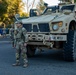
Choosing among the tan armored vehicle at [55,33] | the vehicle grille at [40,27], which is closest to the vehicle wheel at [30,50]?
the tan armored vehicle at [55,33]

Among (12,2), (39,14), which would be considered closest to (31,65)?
(39,14)

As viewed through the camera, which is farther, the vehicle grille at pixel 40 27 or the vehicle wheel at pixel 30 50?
the vehicle wheel at pixel 30 50

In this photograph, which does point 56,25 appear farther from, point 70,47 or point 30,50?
point 30,50

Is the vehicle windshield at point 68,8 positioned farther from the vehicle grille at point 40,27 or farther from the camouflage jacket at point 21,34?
the camouflage jacket at point 21,34

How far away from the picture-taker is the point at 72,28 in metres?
11.6

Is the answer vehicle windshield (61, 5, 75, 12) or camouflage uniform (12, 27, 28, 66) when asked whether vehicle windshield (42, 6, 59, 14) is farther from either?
camouflage uniform (12, 27, 28, 66)

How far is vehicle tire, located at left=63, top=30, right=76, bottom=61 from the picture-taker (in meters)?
10.8

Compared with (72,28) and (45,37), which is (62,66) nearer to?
(45,37)

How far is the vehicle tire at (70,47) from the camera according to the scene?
10.8 meters

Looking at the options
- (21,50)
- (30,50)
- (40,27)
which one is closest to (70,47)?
(40,27)

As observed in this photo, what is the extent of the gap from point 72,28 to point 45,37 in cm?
146

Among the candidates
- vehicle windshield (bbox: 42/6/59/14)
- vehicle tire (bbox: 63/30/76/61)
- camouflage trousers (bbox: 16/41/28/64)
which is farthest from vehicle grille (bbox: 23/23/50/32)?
vehicle windshield (bbox: 42/6/59/14)

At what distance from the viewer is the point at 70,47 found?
35.5 ft

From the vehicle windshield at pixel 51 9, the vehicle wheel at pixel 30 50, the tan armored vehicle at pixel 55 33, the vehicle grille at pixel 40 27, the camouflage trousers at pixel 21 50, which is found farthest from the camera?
the vehicle windshield at pixel 51 9
